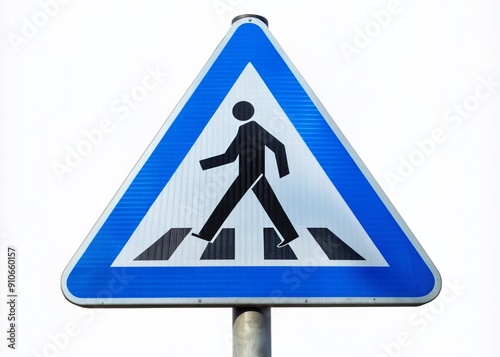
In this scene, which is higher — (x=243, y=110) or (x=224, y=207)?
(x=243, y=110)

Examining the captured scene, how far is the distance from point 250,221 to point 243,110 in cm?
26

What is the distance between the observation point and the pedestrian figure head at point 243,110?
992 millimetres

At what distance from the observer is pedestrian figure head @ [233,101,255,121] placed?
39.0 inches

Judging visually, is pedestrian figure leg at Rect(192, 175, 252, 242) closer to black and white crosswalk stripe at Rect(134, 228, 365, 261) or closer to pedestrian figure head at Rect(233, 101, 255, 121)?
black and white crosswalk stripe at Rect(134, 228, 365, 261)

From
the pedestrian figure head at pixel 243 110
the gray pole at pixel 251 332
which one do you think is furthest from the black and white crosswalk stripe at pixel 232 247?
the pedestrian figure head at pixel 243 110

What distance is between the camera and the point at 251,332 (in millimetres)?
847

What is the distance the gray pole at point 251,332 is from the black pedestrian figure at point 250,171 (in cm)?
14

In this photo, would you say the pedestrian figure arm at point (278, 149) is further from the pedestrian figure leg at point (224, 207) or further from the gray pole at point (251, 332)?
the gray pole at point (251, 332)

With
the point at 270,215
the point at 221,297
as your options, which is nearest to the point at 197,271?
the point at 221,297

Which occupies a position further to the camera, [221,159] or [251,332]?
[221,159]

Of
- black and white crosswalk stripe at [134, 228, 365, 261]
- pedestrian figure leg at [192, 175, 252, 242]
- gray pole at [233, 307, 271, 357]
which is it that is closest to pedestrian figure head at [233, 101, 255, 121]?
pedestrian figure leg at [192, 175, 252, 242]

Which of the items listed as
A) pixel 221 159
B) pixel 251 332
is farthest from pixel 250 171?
pixel 251 332

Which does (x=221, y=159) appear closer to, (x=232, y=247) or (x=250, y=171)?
(x=250, y=171)

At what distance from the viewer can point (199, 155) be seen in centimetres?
96
